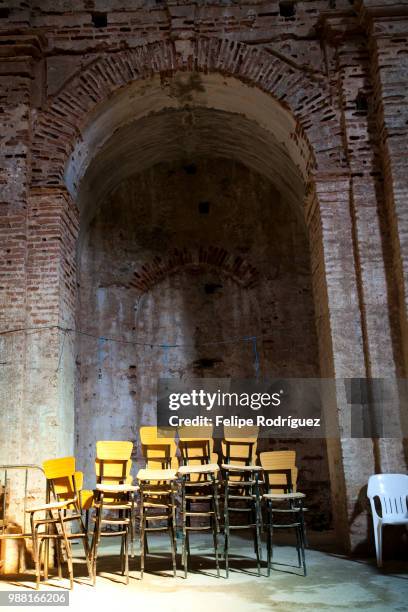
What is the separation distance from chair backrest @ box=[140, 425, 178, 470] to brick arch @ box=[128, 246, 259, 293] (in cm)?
388

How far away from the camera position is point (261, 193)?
11.1 m

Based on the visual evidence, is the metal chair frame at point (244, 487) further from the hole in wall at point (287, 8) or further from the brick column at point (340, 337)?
the hole in wall at point (287, 8)

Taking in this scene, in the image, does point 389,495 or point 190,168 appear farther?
point 190,168

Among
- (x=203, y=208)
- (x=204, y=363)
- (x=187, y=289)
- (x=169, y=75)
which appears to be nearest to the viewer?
(x=169, y=75)

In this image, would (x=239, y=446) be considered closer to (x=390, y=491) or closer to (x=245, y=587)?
(x=390, y=491)

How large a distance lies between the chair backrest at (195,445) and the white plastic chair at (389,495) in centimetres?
170

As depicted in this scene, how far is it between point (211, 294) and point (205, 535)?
154 inches

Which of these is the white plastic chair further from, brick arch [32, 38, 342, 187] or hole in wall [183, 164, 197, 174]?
hole in wall [183, 164, 197, 174]

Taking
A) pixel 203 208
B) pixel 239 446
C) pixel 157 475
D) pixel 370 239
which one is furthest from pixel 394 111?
pixel 157 475

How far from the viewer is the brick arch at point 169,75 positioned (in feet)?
26.1

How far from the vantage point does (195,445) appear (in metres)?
6.96

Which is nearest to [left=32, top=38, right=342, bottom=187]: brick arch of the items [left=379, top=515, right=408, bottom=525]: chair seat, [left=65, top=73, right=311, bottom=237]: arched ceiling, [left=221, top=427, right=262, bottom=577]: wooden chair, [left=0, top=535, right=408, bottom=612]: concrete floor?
[left=65, top=73, right=311, bottom=237]: arched ceiling

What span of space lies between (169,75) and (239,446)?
478 centimetres

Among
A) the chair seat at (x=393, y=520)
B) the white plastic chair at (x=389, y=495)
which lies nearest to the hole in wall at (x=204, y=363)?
the white plastic chair at (x=389, y=495)
